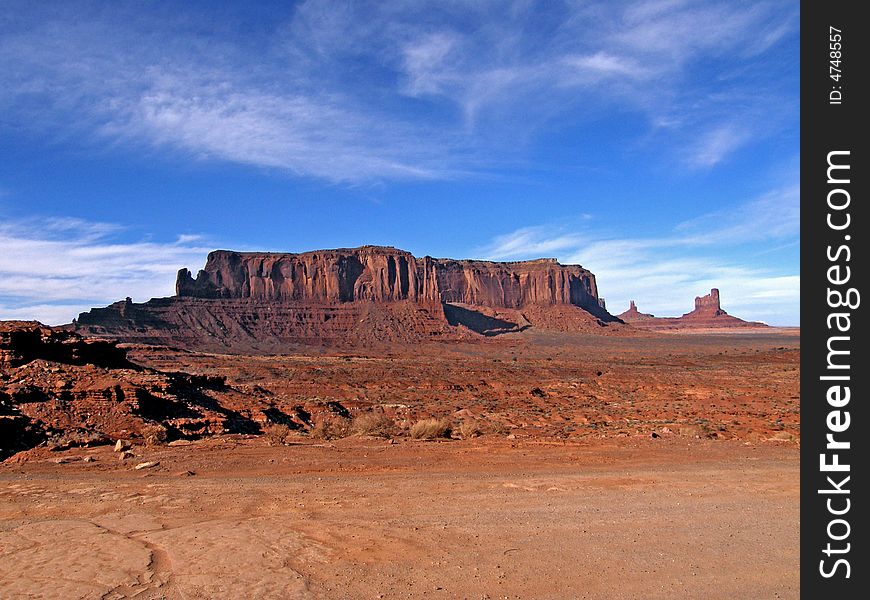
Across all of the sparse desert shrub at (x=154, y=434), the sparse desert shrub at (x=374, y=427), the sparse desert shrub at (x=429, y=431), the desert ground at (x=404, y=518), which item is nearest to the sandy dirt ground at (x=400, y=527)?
the desert ground at (x=404, y=518)

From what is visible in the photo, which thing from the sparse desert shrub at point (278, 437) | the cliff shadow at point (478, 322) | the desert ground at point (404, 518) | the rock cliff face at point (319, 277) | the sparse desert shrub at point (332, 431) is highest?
the rock cliff face at point (319, 277)

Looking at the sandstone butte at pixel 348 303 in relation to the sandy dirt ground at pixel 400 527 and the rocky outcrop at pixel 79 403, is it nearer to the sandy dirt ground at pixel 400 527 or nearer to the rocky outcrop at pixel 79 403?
the rocky outcrop at pixel 79 403

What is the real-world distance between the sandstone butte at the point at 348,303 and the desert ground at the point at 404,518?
97.1 m

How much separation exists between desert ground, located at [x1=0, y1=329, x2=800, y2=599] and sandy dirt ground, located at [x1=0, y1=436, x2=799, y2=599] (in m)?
0.03

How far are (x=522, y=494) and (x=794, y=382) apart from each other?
119ft

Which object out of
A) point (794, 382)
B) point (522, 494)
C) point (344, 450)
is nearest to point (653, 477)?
point (522, 494)

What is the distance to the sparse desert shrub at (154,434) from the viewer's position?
1269 centimetres

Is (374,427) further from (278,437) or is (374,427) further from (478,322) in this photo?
(478,322)

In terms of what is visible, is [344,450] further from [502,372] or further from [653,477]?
[502,372]

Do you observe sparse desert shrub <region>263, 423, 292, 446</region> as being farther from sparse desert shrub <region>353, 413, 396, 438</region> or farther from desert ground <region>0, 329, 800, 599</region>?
sparse desert shrub <region>353, 413, 396, 438</region>

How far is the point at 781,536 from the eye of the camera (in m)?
6.57

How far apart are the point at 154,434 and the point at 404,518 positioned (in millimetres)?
8567

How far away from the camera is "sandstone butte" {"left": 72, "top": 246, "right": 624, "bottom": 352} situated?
378 feet

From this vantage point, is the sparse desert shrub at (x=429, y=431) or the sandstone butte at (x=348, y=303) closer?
the sparse desert shrub at (x=429, y=431)
